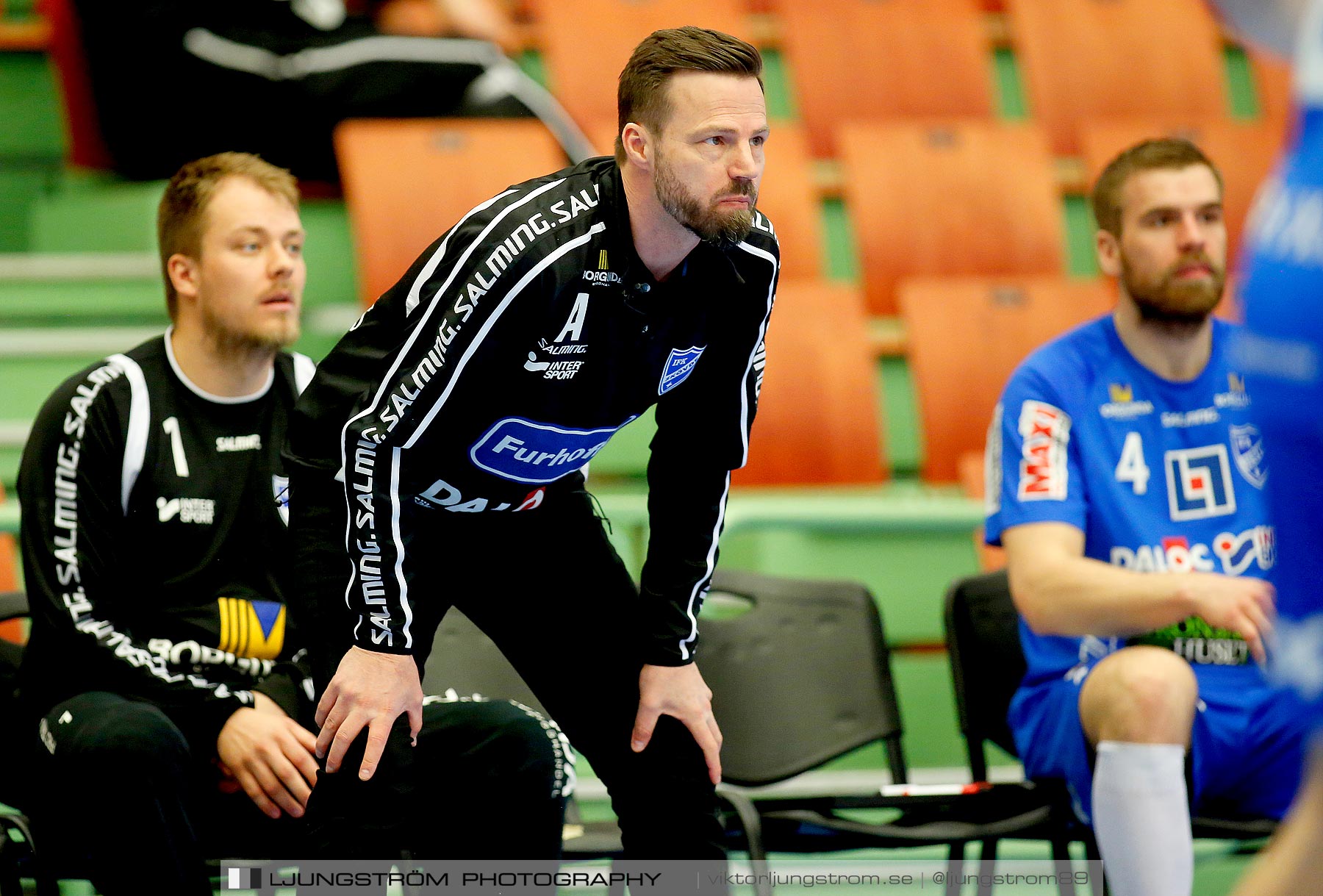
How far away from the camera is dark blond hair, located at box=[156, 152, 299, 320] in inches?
113

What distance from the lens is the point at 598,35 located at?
516 cm

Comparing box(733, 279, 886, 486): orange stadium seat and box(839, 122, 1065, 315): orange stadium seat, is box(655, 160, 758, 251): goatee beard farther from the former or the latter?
box(839, 122, 1065, 315): orange stadium seat

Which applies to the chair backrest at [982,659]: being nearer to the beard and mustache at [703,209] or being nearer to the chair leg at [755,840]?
the chair leg at [755,840]

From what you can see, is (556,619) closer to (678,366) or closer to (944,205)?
(678,366)

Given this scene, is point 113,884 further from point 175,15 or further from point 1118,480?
point 175,15

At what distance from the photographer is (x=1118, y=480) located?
291cm

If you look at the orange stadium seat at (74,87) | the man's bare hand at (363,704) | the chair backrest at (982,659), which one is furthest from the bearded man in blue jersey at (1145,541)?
the orange stadium seat at (74,87)

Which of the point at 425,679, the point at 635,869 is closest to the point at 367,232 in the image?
the point at 425,679

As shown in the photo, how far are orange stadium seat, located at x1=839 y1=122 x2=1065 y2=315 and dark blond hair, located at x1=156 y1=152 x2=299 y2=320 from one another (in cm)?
229

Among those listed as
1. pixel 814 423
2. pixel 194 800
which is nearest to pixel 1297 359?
pixel 194 800

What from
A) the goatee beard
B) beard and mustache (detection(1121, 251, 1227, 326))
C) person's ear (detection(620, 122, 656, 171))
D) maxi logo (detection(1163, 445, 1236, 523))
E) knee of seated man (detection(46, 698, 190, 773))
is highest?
person's ear (detection(620, 122, 656, 171))

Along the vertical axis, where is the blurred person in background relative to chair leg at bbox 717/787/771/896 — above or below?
above

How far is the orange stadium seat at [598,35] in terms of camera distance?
504cm

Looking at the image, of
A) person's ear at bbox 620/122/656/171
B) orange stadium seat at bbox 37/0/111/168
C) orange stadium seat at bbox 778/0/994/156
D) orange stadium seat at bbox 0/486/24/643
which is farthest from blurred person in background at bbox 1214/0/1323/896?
orange stadium seat at bbox 37/0/111/168
